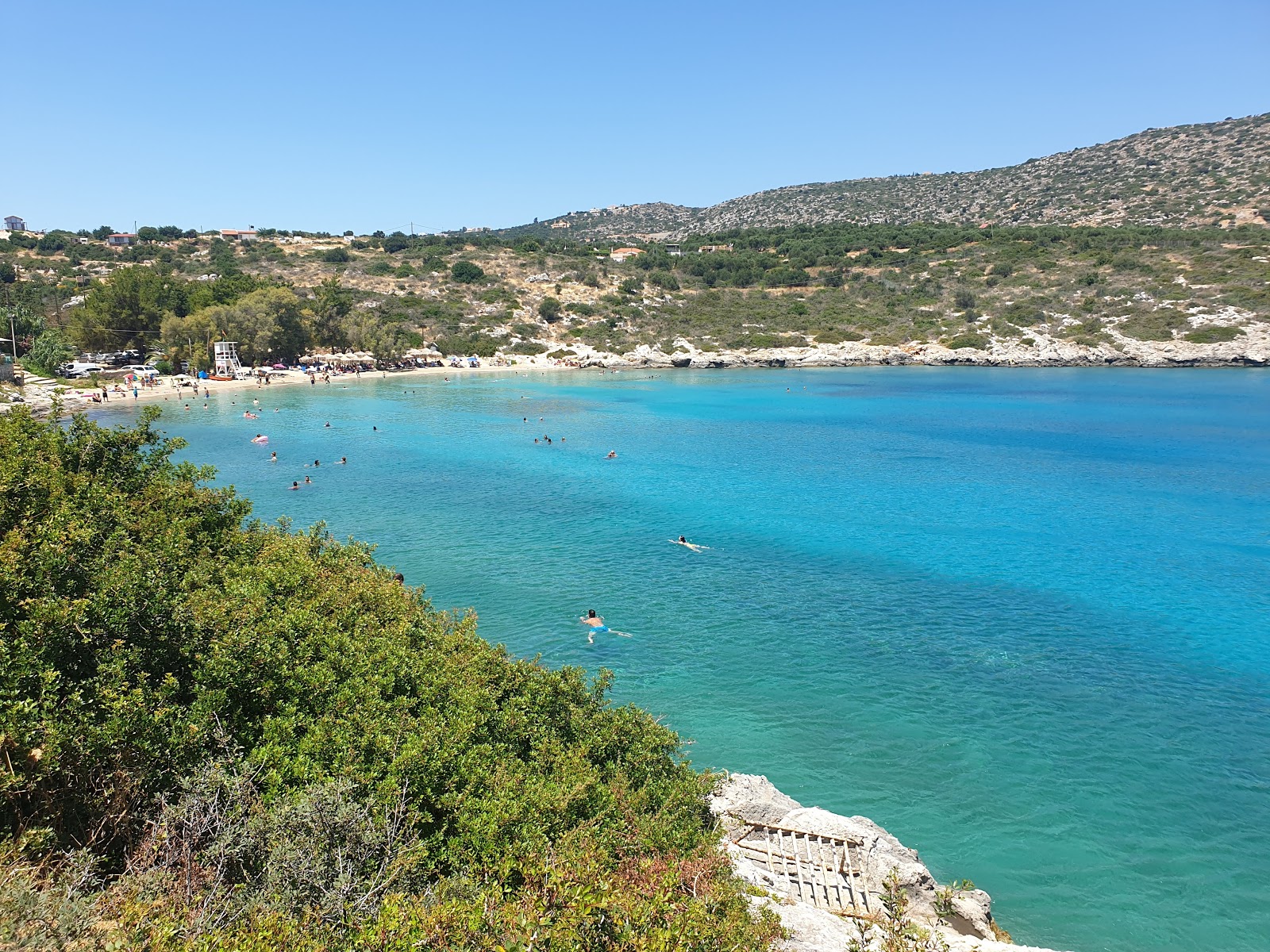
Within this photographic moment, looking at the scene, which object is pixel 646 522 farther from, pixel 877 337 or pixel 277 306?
pixel 877 337

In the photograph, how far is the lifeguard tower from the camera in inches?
2970

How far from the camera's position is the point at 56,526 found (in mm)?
10602

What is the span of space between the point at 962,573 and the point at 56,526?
23602 millimetres

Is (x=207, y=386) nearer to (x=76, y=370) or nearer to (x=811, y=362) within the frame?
(x=76, y=370)

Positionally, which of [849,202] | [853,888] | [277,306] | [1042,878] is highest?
[849,202]

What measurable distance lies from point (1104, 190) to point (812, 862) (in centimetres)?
16527

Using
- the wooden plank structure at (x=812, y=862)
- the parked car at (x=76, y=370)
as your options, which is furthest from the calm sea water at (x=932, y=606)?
the parked car at (x=76, y=370)

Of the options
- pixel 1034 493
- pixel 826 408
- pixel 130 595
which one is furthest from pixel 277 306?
pixel 130 595

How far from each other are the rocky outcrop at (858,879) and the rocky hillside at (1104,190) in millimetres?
140806

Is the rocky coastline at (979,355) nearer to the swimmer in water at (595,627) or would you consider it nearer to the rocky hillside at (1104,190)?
the rocky hillside at (1104,190)

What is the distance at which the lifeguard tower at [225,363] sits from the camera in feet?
247

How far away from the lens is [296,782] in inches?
308

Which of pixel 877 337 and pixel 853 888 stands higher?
pixel 877 337

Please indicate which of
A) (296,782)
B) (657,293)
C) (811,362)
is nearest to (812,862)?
(296,782)
